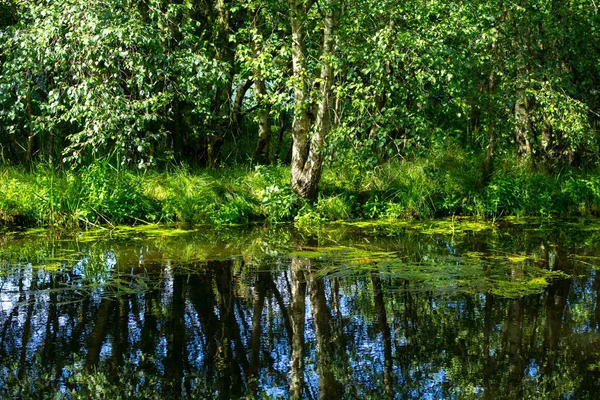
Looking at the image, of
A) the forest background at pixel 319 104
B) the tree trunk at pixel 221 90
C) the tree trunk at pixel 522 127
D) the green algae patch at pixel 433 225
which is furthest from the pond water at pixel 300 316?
the tree trunk at pixel 221 90

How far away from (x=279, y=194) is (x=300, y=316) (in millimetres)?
5257

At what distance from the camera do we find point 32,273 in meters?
8.62

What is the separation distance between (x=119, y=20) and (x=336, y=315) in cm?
540

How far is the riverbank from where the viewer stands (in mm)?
11672

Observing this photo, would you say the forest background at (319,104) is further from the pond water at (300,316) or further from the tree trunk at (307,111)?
the pond water at (300,316)

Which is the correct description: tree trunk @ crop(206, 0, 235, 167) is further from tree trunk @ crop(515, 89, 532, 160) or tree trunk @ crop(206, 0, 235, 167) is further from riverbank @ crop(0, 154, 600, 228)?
tree trunk @ crop(515, 89, 532, 160)

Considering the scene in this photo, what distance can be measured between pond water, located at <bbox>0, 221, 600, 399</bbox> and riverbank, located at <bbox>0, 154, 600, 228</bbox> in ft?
3.12

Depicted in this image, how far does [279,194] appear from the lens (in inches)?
482

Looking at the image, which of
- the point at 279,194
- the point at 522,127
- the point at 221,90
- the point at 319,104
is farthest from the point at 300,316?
the point at 221,90

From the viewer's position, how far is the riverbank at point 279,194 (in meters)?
11.7

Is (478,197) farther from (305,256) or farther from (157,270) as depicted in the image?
(157,270)

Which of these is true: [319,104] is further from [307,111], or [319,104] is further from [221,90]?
[221,90]

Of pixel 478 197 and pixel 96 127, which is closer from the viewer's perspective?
pixel 96 127

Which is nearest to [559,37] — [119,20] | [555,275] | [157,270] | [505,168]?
[505,168]
